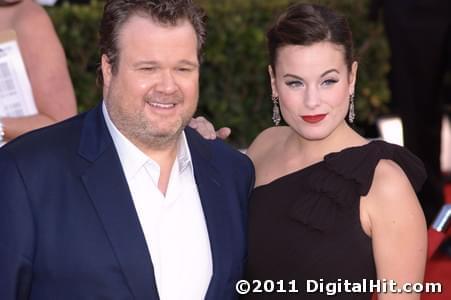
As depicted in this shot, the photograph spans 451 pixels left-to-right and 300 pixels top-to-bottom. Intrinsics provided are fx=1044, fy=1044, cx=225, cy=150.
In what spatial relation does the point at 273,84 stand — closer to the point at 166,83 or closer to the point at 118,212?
the point at 166,83

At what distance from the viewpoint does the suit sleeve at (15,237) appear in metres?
3.20

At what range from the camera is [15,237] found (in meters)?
3.21

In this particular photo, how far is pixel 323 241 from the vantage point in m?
3.61

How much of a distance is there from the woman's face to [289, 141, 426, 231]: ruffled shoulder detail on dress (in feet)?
0.43

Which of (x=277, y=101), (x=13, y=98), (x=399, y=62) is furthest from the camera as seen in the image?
(x=399, y=62)

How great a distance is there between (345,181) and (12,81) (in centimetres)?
151

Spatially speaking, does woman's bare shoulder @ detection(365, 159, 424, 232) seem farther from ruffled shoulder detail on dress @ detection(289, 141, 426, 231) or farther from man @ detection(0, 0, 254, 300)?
man @ detection(0, 0, 254, 300)

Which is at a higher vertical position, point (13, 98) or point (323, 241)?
point (13, 98)

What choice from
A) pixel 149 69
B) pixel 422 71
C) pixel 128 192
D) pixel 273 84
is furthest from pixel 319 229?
pixel 422 71

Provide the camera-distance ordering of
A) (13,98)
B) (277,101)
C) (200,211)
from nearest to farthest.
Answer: (200,211) → (277,101) → (13,98)

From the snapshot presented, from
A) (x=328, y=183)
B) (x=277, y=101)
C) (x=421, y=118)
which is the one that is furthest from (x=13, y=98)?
(x=421, y=118)

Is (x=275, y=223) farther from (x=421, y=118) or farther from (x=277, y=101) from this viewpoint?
(x=421, y=118)

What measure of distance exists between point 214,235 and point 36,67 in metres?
1.28

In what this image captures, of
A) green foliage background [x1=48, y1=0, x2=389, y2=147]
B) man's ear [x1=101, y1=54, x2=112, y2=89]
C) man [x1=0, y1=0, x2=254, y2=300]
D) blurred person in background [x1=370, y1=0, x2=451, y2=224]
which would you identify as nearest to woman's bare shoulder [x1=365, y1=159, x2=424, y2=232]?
man [x1=0, y1=0, x2=254, y2=300]
